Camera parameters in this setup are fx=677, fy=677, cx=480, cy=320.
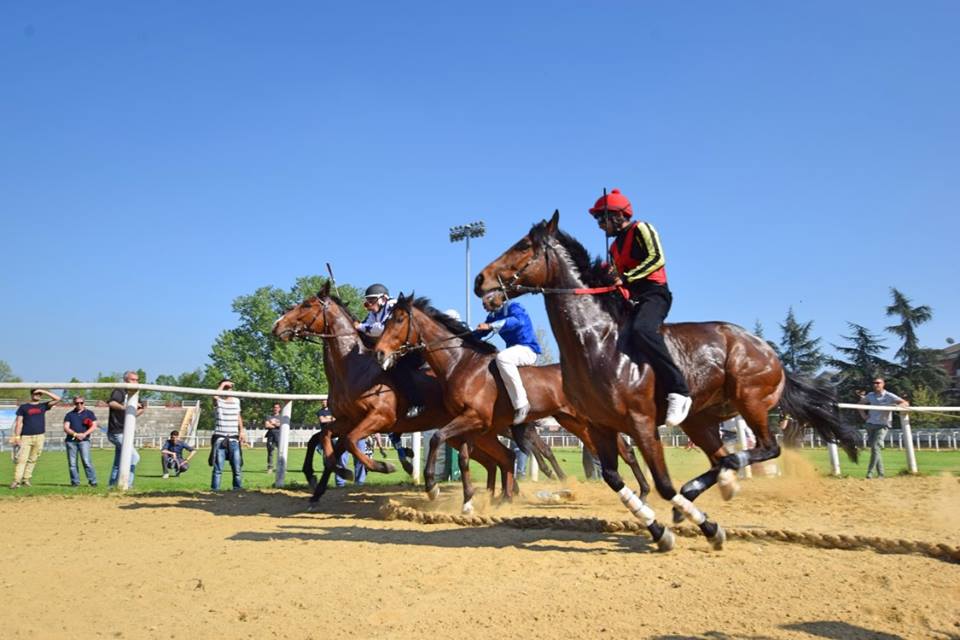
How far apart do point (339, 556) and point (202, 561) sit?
3.88 ft

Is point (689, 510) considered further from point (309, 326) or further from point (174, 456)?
point (174, 456)

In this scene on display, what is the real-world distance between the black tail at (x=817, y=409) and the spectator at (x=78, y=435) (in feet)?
40.3

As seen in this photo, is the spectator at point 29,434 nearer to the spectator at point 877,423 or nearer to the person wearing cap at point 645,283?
the person wearing cap at point 645,283

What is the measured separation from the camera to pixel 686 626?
374cm

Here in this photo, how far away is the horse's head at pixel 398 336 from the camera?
9289 mm

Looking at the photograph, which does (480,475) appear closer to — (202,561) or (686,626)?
(202,561)

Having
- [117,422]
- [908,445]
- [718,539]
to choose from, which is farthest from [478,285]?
[908,445]

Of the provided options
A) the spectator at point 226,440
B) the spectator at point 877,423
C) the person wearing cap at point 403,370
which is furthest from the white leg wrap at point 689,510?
the spectator at point 877,423

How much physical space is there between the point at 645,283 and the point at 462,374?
3463 mm

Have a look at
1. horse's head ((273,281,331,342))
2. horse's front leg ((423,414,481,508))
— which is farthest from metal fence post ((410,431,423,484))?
horse's front leg ((423,414,481,508))

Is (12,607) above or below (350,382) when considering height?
below

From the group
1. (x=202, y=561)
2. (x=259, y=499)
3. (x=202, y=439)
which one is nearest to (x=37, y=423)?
(x=259, y=499)

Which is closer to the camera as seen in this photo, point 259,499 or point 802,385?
point 802,385

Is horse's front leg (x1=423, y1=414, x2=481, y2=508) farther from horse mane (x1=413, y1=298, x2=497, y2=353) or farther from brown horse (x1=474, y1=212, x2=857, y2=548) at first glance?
brown horse (x1=474, y1=212, x2=857, y2=548)
